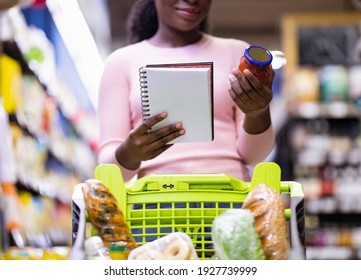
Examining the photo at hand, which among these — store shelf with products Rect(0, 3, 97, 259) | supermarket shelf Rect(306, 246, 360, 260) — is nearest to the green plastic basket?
store shelf with products Rect(0, 3, 97, 259)

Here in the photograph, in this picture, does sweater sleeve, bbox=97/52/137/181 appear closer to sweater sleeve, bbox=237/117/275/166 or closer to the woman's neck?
the woman's neck

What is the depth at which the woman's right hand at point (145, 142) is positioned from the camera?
1.67 meters

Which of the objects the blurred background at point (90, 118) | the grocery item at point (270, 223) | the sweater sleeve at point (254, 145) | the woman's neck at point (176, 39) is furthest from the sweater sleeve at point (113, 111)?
the blurred background at point (90, 118)

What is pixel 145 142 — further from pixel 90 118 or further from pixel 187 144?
pixel 90 118

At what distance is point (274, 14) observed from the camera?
8070mm

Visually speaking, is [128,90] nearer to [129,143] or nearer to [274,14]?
[129,143]

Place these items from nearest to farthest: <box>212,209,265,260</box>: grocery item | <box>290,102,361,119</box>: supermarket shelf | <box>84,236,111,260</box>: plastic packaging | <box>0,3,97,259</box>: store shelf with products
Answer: <box>212,209,265,260</box>: grocery item
<box>84,236,111,260</box>: plastic packaging
<box>0,3,97,259</box>: store shelf with products
<box>290,102,361,119</box>: supermarket shelf

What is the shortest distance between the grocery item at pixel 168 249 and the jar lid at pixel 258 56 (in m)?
0.37

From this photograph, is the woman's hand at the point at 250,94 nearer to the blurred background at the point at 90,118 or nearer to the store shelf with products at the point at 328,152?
the blurred background at the point at 90,118

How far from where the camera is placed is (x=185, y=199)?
5.38ft

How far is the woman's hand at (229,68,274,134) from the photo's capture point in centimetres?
163

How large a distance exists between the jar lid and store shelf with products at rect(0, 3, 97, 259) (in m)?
2.30

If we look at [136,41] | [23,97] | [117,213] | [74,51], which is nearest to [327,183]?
[74,51]
